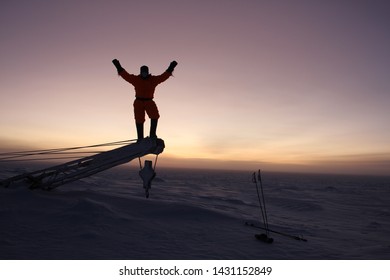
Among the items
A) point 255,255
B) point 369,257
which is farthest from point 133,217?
point 369,257

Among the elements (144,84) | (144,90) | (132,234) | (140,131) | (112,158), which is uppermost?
(144,84)

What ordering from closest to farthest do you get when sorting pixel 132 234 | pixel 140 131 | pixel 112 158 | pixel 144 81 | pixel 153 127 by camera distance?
pixel 144 81, pixel 153 127, pixel 140 131, pixel 112 158, pixel 132 234

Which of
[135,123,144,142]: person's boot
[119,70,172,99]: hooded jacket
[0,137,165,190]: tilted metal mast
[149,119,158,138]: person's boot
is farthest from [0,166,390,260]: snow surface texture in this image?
[119,70,172,99]: hooded jacket

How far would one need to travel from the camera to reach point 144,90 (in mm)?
6605

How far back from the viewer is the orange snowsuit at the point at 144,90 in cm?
657

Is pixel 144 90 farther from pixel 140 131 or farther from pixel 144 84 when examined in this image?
pixel 140 131

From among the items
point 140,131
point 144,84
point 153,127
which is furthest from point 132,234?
point 144,84

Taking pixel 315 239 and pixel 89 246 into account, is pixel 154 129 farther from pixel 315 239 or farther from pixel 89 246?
pixel 315 239

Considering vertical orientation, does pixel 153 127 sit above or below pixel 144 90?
below

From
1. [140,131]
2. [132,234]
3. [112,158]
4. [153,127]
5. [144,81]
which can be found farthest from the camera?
[132,234]

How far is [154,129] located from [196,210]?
286 inches

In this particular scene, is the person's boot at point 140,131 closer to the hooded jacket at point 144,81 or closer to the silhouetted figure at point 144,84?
the silhouetted figure at point 144,84

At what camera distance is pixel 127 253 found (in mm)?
7727

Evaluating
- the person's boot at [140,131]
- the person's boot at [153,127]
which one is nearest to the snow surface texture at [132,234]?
the person's boot at [140,131]
